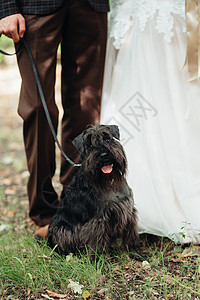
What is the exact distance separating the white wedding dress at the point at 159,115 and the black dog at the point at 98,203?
404mm

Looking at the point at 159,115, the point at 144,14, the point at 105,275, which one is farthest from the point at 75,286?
the point at 144,14

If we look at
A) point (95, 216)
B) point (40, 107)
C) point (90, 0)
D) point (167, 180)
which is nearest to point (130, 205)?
point (95, 216)

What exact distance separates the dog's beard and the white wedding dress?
25.4 inches

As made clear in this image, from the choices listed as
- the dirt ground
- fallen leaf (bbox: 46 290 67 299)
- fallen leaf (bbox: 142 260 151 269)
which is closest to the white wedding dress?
fallen leaf (bbox: 142 260 151 269)

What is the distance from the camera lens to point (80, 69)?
3.17m

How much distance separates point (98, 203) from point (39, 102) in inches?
38.4

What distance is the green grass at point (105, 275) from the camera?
2.28 m

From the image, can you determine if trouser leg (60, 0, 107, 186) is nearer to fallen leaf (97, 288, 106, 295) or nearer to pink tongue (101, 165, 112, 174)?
pink tongue (101, 165, 112, 174)

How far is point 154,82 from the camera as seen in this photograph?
3.05 meters

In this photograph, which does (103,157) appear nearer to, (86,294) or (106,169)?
(106,169)

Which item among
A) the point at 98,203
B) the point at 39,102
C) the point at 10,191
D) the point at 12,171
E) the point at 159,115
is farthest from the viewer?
the point at 12,171

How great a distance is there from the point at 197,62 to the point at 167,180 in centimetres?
100

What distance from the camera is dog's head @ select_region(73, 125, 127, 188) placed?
2.30 metres

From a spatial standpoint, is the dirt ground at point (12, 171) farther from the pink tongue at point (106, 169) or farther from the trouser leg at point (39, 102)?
the pink tongue at point (106, 169)
